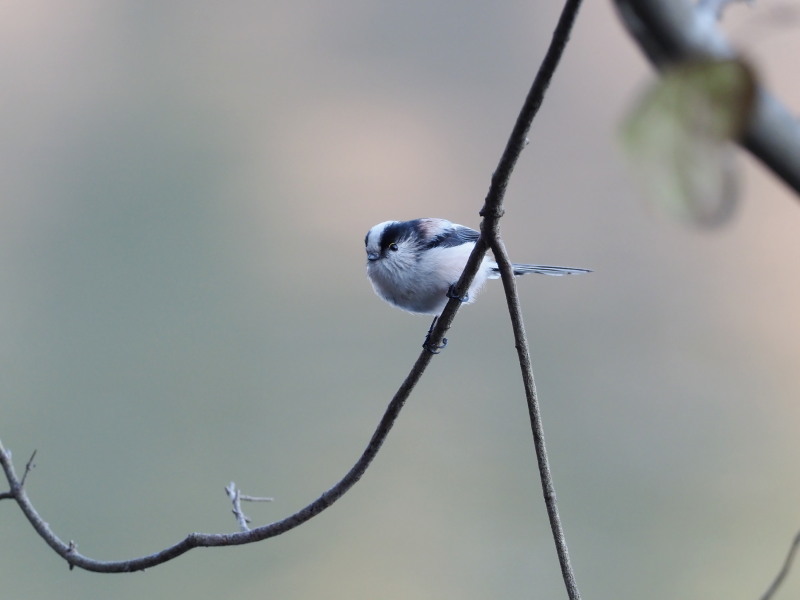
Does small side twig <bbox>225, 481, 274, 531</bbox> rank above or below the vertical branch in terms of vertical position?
below

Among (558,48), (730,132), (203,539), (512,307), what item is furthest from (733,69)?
(203,539)

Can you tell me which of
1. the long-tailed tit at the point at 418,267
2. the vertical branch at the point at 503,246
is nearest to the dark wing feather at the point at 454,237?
the long-tailed tit at the point at 418,267

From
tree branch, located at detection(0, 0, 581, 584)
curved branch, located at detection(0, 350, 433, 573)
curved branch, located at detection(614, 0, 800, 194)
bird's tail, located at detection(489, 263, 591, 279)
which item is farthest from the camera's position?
bird's tail, located at detection(489, 263, 591, 279)

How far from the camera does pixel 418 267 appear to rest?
1.07 metres

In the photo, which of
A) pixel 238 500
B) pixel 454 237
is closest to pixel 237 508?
pixel 238 500

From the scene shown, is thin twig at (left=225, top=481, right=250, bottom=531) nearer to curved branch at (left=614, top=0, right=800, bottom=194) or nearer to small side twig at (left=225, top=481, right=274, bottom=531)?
small side twig at (left=225, top=481, right=274, bottom=531)

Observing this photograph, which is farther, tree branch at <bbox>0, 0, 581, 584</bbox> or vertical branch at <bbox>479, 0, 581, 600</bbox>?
tree branch at <bbox>0, 0, 581, 584</bbox>

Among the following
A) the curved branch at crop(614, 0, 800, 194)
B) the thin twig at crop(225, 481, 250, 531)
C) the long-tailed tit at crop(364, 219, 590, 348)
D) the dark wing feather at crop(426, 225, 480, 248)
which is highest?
the dark wing feather at crop(426, 225, 480, 248)

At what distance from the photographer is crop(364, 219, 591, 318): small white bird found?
3.48ft

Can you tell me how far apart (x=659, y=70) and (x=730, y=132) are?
0.01 metres

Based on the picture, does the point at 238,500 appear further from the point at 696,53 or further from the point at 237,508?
the point at 696,53

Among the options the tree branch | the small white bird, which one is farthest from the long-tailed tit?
the tree branch

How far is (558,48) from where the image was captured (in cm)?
24

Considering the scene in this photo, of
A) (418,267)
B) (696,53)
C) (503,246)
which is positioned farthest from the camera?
(418,267)
